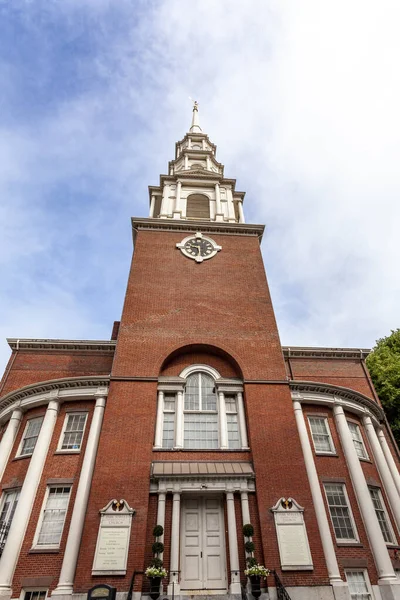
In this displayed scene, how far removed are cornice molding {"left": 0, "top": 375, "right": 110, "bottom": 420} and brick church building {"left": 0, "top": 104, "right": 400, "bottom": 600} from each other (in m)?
0.06

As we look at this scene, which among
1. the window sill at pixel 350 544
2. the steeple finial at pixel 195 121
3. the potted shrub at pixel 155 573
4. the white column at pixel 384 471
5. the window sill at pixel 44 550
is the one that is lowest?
the potted shrub at pixel 155 573

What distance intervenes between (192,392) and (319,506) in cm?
677

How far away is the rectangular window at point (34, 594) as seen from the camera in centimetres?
1326

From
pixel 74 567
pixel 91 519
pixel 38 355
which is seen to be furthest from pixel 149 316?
pixel 74 567

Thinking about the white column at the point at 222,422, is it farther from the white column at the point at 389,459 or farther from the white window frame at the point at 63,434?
the white column at the point at 389,459

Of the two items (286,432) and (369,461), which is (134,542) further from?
(369,461)

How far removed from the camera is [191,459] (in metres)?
15.6

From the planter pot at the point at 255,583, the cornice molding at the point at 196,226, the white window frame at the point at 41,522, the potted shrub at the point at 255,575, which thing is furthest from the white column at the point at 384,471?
the white window frame at the point at 41,522

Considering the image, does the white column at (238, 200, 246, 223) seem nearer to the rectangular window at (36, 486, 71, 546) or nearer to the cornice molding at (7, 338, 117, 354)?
the cornice molding at (7, 338, 117, 354)

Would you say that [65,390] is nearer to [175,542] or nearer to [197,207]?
[175,542]

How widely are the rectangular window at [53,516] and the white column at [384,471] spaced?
44.6 feet

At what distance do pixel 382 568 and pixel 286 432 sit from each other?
5661 mm

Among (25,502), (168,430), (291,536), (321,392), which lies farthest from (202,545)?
(321,392)

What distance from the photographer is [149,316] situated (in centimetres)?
1981
